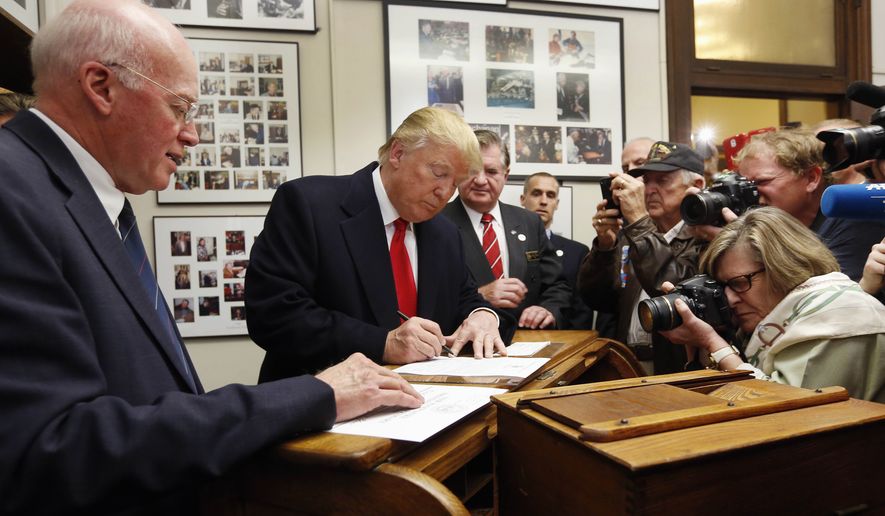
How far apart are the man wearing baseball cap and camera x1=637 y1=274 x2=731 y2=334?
0.66 m

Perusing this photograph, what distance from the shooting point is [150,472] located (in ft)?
2.65

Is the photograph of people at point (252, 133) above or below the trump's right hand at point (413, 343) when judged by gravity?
above

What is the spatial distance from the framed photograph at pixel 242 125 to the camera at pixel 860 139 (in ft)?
9.03

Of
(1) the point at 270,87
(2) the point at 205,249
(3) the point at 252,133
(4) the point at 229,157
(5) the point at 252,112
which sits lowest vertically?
(2) the point at 205,249

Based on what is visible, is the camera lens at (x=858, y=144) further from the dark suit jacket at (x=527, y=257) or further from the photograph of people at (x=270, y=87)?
the photograph of people at (x=270, y=87)

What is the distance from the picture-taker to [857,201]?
3.56 ft

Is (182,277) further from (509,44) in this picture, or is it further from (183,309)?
(509,44)

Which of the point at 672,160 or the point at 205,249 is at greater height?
the point at 672,160

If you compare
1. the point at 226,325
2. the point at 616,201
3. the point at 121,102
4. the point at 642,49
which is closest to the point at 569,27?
the point at 642,49

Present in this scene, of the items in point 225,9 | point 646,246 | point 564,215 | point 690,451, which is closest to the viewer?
point 690,451

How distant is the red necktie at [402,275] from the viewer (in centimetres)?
194

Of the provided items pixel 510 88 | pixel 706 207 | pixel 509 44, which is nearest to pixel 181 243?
pixel 510 88

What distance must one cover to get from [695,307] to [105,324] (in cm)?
140

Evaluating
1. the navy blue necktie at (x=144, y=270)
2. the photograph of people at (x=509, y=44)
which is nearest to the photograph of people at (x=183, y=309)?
the photograph of people at (x=509, y=44)
